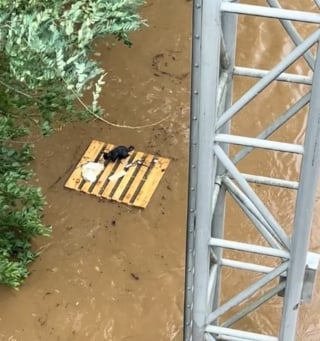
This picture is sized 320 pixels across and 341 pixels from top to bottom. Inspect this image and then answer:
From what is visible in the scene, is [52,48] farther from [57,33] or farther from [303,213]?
[303,213]

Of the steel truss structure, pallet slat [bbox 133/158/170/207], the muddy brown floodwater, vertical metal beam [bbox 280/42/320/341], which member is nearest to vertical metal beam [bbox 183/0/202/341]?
the steel truss structure

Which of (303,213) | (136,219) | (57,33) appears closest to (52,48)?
(57,33)

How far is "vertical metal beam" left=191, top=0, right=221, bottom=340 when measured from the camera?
11.9ft

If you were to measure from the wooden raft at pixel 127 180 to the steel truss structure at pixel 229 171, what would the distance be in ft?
6.31

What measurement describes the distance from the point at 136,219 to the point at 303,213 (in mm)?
2909

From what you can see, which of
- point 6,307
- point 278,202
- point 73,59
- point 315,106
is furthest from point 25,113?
point 315,106

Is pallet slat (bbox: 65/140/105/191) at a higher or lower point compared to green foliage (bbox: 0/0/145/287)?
higher

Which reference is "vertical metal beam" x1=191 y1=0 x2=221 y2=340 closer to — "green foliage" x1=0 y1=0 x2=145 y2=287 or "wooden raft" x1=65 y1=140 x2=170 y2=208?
"green foliage" x1=0 y1=0 x2=145 y2=287

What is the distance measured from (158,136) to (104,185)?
2.24 ft

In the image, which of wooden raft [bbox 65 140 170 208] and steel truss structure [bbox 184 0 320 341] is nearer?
steel truss structure [bbox 184 0 320 341]

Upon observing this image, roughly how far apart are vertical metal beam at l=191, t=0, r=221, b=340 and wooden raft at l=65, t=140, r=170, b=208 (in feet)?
7.27

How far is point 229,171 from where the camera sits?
13.4 ft

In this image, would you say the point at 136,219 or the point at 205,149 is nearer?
the point at 205,149

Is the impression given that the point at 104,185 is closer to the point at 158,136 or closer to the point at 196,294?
the point at 158,136
